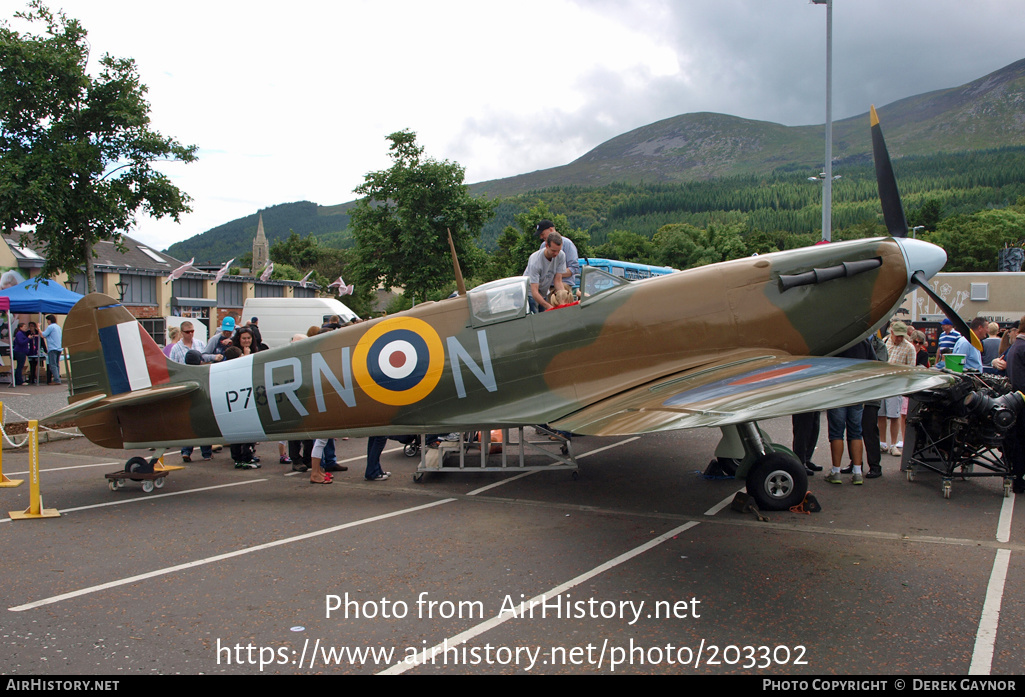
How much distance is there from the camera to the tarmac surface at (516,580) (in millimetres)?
3418

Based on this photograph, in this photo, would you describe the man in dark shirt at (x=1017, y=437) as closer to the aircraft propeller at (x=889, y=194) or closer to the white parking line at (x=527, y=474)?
the aircraft propeller at (x=889, y=194)

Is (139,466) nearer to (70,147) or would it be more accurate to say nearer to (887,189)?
(887,189)

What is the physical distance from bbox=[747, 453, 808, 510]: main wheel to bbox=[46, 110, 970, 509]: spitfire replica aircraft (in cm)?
1

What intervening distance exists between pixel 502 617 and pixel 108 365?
5.99 meters

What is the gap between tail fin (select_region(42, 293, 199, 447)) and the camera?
7.20m

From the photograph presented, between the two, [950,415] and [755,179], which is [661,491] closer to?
[950,415]

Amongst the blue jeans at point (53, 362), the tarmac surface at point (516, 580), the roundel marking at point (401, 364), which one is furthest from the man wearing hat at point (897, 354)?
the blue jeans at point (53, 362)

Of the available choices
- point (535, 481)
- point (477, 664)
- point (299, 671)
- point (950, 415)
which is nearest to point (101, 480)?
point (535, 481)

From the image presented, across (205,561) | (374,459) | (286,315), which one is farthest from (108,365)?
(286,315)

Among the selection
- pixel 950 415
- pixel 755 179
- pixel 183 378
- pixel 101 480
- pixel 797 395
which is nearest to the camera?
pixel 797 395

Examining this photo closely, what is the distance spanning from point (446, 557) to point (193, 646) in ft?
6.46

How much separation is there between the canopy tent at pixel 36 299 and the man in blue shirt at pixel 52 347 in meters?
0.55

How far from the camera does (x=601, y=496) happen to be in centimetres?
690

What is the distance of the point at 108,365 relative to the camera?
7273 millimetres
